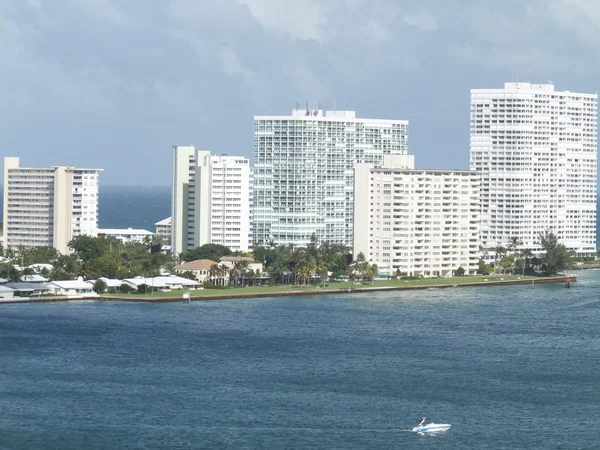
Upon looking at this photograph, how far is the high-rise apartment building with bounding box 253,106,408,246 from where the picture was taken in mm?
112312

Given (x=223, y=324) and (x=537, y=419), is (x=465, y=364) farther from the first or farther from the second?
(x=223, y=324)

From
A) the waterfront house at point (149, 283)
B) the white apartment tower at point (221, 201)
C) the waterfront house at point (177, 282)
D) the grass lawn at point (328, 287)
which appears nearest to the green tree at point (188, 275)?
the waterfront house at point (177, 282)

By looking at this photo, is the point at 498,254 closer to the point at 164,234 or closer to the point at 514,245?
the point at 514,245

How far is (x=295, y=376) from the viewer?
181 feet

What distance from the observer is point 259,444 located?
143 feet

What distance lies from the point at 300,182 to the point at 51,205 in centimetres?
2147

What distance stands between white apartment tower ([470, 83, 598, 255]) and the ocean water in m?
38.8

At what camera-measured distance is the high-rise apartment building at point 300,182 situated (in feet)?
368

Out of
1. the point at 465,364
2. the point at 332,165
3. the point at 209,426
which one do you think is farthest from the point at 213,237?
the point at 209,426

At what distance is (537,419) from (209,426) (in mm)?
11599

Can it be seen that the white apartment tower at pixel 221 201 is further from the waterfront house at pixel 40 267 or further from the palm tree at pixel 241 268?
the waterfront house at pixel 40 267

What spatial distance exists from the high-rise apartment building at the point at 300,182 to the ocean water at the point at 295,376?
30.6m

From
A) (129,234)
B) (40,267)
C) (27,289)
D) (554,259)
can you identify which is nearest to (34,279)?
(27,289)

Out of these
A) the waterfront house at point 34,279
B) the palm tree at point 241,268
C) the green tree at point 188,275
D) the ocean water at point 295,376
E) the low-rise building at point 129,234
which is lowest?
the ocean water at point 295,376
